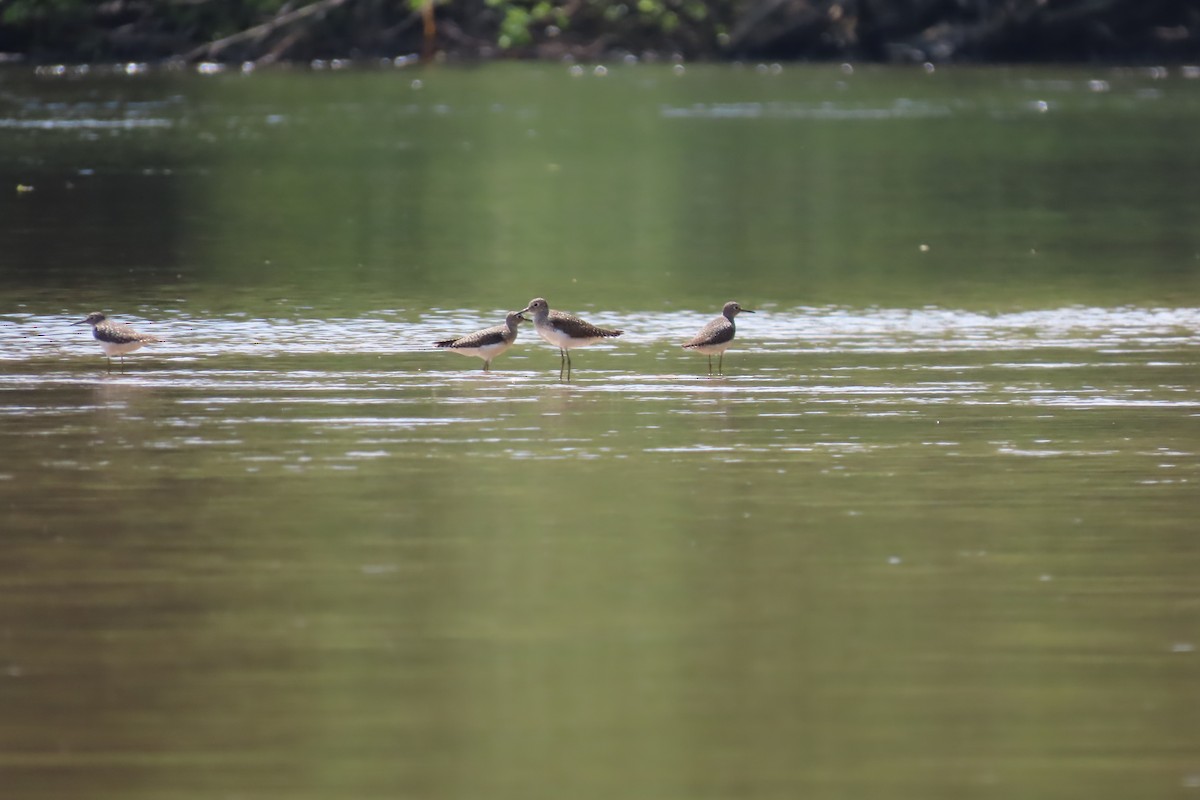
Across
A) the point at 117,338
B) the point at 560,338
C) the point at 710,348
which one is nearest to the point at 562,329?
the point at 560,338

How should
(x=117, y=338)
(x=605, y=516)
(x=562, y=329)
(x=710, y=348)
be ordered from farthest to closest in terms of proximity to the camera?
(x=562, y=329)
(x=710, y=348)
(x=117, y=338)
(x=605, y=516)

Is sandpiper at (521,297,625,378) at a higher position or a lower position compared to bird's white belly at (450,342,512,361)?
higher

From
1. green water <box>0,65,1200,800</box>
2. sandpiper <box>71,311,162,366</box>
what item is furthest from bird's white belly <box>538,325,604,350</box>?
sandpiper <box>71,311,162,366</box>

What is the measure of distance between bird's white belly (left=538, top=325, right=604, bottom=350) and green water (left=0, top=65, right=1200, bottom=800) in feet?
0.65

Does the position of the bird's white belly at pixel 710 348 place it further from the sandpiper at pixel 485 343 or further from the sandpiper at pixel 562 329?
the sandpiper at pixel 485 343

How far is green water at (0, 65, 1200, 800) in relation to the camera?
7031 mm

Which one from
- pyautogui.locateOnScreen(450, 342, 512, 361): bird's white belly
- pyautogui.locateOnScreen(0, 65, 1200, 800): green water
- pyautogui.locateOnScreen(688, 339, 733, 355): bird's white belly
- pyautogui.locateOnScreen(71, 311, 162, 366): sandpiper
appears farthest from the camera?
pyautogui.locateOnScreen(450, 342, 512, 361): bird's white belly

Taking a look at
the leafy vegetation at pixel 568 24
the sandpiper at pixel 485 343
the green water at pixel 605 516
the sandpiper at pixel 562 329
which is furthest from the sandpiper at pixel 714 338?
the leafy vegetation at pixel 568 24

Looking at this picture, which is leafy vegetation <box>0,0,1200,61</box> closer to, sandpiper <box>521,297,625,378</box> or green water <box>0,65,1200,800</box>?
green water <box>0,65,1200,800</box>

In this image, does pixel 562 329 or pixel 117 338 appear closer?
pixel 117 338

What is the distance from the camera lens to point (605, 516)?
10.1 metres

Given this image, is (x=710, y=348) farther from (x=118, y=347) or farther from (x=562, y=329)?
(x=118, y=347)

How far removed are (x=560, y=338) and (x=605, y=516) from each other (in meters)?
4.58

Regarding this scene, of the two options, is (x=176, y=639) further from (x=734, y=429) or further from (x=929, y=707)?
(x=734, y=429)
